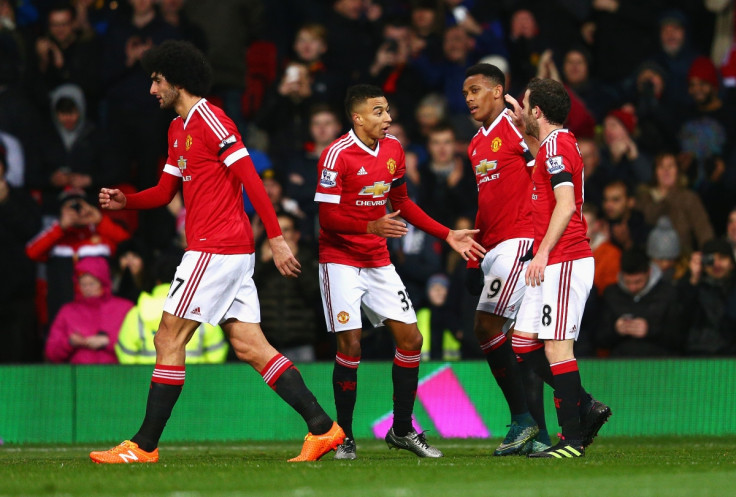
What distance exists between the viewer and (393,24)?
15961 millimetres

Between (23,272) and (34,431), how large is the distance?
6.61ft

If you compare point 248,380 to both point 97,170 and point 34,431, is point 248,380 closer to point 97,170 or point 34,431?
point 34,431

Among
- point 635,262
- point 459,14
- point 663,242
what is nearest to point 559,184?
point 635,262

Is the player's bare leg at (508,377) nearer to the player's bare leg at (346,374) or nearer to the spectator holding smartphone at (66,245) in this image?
the player's bare leg at (346,374)

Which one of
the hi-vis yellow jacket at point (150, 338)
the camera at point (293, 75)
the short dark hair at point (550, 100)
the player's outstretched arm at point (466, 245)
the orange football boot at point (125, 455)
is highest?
the camera at point (293, 75)

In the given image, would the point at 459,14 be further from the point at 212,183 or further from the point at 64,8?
the point at 212,183

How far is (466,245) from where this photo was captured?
29.1 ft

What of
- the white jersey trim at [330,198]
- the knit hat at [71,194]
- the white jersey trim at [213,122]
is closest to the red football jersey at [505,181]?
the white jersey trim at [330,198]

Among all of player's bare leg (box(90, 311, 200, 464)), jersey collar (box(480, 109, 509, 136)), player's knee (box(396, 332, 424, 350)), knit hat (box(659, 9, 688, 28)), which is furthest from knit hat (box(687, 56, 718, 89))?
player's bare leg (box(90, 311, 200, 464))

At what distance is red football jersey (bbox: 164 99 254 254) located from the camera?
8.23m

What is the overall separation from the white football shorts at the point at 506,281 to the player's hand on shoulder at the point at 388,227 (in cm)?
91

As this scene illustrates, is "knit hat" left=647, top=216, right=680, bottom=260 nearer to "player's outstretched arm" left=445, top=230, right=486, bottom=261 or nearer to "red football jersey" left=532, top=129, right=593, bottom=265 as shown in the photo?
"player's outstretched arm" left=445, top=230, right=486, bottom=261

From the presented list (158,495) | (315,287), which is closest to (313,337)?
(315,287)

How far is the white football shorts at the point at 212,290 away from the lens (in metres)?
8.15
